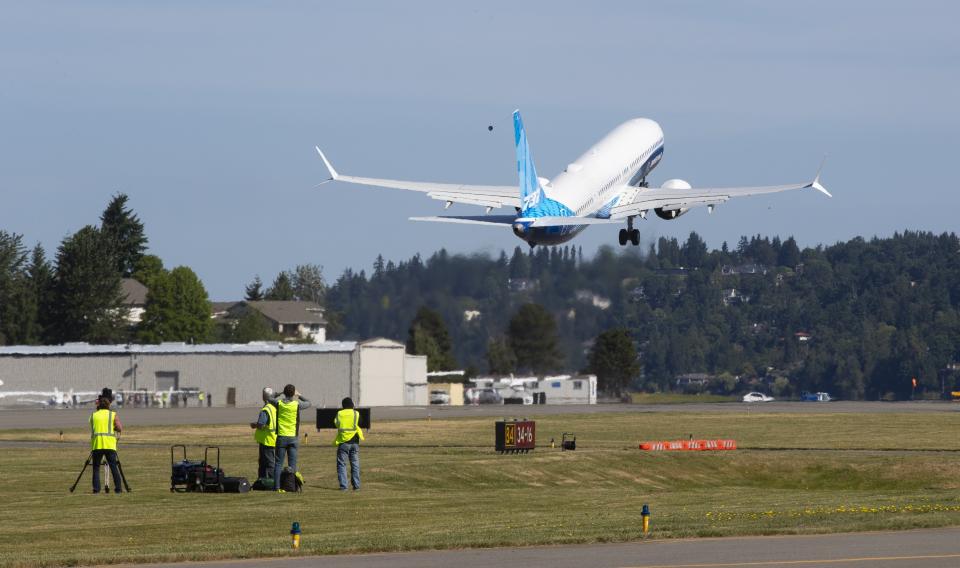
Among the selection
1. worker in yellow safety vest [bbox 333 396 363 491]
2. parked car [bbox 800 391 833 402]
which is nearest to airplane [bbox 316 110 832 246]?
worker in yellow safety vest [bbox 333 396 363 491]

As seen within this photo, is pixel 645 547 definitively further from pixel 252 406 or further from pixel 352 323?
pixel 252 406

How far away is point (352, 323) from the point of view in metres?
109

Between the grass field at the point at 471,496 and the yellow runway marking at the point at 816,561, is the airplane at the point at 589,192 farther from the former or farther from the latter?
the yellow runway marking at the point at 816,561

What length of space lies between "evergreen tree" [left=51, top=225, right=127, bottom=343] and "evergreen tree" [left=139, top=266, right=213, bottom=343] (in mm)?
3696

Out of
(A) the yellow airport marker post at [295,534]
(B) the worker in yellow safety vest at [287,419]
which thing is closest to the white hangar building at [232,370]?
(B) the worker in yellow safety vest at [287,419]

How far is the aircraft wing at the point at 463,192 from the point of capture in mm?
78188

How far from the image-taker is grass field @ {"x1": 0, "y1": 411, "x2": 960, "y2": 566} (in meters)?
30.9

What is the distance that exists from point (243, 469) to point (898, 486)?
2138cm

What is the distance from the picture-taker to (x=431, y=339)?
123000 millimetres

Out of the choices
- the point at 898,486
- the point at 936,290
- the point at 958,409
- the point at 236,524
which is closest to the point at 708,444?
the point at 898,486

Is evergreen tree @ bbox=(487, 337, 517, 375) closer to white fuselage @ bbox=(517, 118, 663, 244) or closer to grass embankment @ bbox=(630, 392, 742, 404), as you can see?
white fuselage @ bbox=(517, 118, 663, 244)

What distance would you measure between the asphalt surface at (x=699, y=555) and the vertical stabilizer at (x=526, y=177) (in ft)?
145

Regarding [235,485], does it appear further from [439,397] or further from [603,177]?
[439,397]

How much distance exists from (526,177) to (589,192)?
6.63 meters
